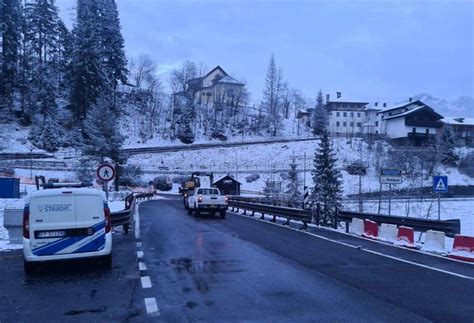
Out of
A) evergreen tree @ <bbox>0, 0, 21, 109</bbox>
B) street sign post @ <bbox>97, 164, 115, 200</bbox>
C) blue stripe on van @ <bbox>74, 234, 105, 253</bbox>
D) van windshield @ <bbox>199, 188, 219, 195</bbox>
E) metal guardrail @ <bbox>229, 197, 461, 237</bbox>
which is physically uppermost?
evergreen tree @ <bbox>0, 0, 21, 109</bbox>

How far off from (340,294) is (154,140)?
86552 mm

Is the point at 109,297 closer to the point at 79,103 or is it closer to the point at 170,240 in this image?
the point at 170,240

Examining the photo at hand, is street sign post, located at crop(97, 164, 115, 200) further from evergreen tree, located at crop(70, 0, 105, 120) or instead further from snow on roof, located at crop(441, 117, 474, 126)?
snow on roof, located at crop(441, 117, 474, 126)

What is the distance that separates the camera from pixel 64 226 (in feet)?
33.8

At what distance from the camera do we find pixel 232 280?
30.8 ft

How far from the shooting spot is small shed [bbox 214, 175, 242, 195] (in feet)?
213

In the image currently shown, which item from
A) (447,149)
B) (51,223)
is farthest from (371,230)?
(447,149)

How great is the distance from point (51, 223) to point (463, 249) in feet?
33.9

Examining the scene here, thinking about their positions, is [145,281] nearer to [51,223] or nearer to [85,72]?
[51,223]

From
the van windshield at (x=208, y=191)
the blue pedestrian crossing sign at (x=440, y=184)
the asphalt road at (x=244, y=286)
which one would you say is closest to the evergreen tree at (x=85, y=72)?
the van windshield at (x=208, y=191)

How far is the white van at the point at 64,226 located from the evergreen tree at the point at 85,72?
70.9 m

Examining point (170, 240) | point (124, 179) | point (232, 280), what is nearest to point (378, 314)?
point (232, 280)

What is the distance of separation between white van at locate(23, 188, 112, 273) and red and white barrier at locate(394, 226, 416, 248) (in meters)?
9.56

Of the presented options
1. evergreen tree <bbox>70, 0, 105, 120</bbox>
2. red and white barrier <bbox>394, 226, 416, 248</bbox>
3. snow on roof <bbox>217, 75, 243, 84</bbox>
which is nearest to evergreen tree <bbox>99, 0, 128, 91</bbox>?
evergreen tree <bbox>70, 0, 105, 120</bbox>
